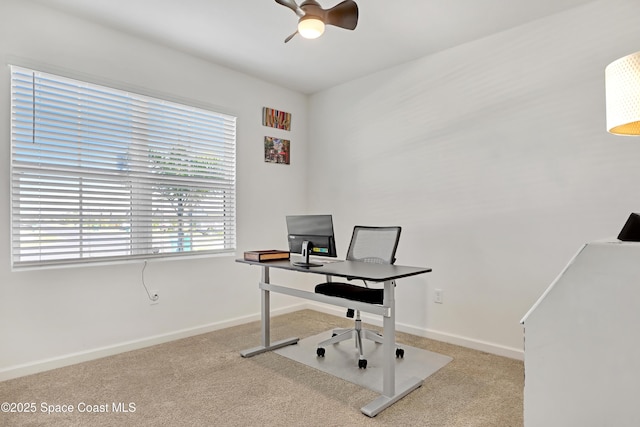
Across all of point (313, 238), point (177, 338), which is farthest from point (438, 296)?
point (177, 338)

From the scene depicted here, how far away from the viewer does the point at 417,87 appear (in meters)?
3.54

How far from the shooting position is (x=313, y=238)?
275 cm

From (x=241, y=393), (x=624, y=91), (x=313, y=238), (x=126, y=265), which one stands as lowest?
(x=241, y=393)

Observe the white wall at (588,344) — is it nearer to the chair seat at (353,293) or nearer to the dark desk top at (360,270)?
the dark desk top at (360,270)

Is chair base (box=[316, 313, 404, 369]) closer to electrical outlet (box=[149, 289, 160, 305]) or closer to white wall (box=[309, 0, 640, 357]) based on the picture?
white wall (box=[309, 0, 640, 357])

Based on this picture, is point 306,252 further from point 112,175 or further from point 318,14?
point 112,175

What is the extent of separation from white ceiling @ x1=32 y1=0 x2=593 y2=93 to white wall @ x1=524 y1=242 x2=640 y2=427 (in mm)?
2245

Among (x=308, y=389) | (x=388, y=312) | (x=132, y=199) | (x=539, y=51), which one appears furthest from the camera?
(x=132, y=199)

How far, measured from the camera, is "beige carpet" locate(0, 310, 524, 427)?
2029mm

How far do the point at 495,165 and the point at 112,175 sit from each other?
3179 mm

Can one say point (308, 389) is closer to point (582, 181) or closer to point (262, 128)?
point (582, 181)

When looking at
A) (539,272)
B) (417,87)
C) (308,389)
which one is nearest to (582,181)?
(539,272)

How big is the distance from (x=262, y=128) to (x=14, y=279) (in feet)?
8.52

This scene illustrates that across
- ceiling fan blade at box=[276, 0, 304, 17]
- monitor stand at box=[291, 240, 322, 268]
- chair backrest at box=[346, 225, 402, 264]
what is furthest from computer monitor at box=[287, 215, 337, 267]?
ceiling fan blade at box=[276, 0, 304, 17]
